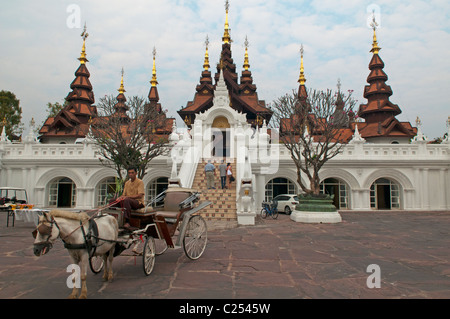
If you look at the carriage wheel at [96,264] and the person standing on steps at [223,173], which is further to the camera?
the person standing on steps at [223,173]

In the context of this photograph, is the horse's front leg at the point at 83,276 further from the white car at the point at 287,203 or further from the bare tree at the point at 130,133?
the white car at the point at 287,203

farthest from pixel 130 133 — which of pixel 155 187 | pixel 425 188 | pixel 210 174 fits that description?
pixel 425 188

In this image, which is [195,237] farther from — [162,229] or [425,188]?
[425,188]

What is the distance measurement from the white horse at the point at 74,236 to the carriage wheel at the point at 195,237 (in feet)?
5.91

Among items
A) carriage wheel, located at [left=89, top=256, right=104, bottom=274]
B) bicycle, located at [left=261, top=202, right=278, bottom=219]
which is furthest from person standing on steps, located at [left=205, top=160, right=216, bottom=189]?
carriage wheel, located at [left=89, top=256, right=104, bottom=274]

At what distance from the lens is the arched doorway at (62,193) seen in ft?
71.9

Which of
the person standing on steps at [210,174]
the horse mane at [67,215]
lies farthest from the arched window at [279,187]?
the horse mane at [67,215]

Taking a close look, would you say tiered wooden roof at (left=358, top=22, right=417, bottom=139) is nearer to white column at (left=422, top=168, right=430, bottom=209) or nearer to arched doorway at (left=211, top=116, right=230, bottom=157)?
white column at (left=422, top=168, right=430, bottom=209)

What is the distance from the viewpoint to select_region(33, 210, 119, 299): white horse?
3.77 metres

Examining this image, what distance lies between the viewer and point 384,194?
72.7 feet

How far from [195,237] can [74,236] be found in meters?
2.62
